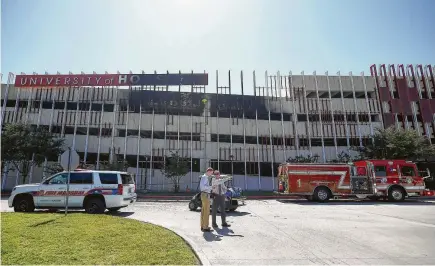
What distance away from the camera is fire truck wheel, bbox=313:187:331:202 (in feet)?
57.5

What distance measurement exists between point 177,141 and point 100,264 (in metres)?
25.3

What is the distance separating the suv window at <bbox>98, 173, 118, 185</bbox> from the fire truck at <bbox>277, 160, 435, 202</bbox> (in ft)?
36.2

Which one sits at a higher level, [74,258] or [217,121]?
[217,121]

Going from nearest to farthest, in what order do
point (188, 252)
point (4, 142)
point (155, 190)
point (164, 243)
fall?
point (188, 252) → point (164, 243) → point (4, 142) → point (155, 190)

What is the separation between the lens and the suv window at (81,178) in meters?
11.6

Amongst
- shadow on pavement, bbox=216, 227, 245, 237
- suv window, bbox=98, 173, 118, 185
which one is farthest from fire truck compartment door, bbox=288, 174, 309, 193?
suv window, bbox=98, 173, 118, 185

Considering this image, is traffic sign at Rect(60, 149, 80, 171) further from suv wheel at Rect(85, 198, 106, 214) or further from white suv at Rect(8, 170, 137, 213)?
suv wheel at Rect(85, 198, 106, 214)

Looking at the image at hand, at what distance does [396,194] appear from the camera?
1736 centimetres

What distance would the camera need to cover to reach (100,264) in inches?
178

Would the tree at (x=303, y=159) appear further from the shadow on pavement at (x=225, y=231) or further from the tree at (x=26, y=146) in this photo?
the tree at (x=26, y=146)

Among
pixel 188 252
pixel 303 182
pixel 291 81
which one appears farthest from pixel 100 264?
pixel 291 81

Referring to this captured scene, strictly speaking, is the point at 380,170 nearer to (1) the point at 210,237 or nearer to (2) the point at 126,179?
(1) the point at 210,237

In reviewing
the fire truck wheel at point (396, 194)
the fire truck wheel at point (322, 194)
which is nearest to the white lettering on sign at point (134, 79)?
the fire truck wheel at point (322, 194)

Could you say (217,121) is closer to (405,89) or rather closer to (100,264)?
(405,89)
